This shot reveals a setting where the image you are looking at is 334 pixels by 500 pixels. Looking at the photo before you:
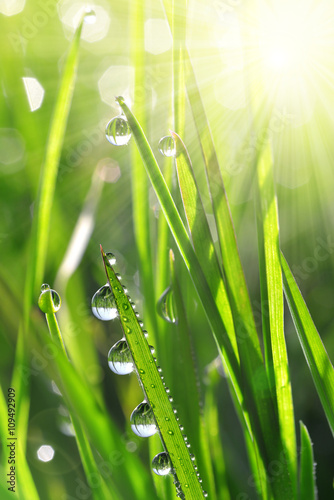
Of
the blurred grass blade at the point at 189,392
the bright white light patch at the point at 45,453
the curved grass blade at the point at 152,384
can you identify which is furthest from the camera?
the bright white light patch at the point at 45,453

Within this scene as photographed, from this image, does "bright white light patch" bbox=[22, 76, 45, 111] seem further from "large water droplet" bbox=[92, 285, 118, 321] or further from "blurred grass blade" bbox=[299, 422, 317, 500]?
"blurred grass blade" bbox=[299, 422, 317, 500]

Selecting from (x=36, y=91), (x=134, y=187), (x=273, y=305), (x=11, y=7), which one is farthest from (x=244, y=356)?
(x=11, y=7)

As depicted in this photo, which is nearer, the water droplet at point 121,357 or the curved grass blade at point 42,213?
the water droplet at point 121,357

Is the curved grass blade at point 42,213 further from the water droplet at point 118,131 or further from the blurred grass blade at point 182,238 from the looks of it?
the blurred grass blade at point 182,238

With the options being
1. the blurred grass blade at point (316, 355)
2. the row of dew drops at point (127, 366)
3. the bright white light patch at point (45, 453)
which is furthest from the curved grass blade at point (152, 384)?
the bright white light patch at point (45, 453)

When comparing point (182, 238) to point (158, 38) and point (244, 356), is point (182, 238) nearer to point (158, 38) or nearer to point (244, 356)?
point (244, 356)

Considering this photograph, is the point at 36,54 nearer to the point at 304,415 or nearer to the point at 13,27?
the point at 13,27
